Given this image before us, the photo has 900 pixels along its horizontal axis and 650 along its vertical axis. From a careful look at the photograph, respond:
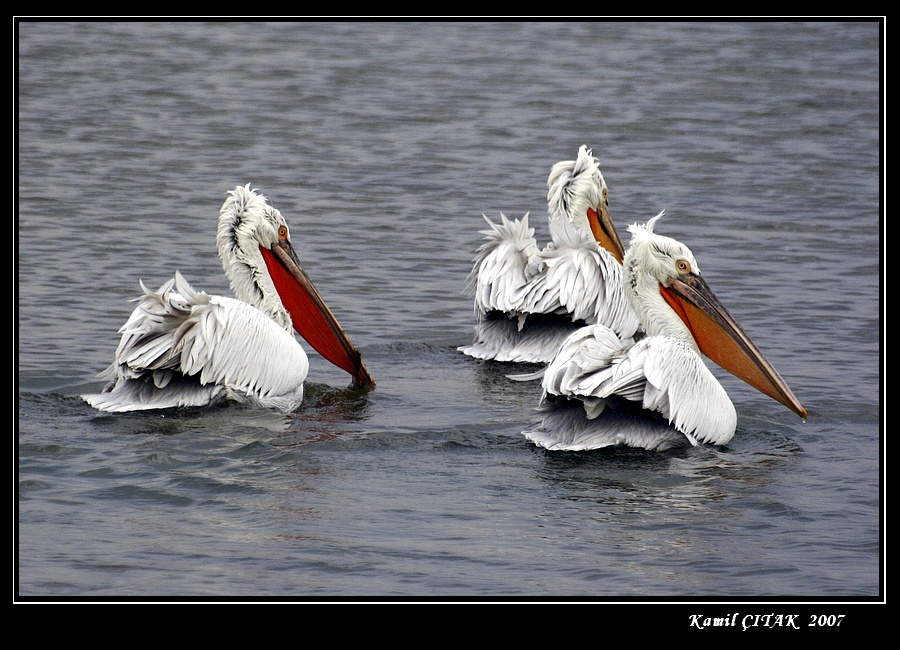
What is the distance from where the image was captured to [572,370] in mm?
5676

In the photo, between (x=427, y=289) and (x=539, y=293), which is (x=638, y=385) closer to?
(x=539, y=293)

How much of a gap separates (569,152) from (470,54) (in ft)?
18.0

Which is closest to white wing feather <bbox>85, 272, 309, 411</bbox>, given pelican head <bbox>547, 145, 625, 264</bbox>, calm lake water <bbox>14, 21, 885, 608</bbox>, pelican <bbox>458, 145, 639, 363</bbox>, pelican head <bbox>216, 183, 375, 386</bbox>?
calm lake water <bbox>14, 21, 885, 608</bbox>

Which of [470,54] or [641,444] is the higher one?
[470,54]

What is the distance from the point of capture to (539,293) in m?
7.31

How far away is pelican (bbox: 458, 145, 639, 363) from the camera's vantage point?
24.0 feet

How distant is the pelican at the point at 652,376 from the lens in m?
5.62

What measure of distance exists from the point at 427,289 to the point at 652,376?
3.64 metres

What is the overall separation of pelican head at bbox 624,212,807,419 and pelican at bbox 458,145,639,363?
3.23 ft

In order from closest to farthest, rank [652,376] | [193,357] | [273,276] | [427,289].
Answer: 1. [652,376]
2. [193,357]
3. [273,276]
4. [427,289]

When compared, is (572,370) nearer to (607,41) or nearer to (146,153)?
(146,153)

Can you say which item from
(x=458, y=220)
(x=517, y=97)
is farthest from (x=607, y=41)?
(x=458, y=220)

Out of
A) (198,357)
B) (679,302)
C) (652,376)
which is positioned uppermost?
(679,302)

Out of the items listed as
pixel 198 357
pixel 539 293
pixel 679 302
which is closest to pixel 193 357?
pixel 198 357
